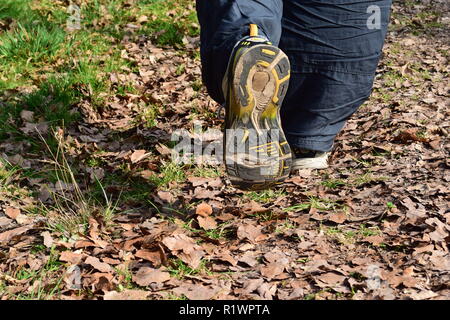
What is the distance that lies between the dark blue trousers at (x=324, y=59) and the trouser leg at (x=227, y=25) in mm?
45

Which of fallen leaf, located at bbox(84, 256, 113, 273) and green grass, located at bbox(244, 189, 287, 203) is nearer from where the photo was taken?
fallen leaf, located at bbox(84, 256, 113, 273)

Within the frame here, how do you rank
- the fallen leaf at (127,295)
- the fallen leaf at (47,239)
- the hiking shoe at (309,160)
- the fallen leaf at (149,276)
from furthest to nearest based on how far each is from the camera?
the hiking shoe at (309,160), the fallen leaf at (47,239), the fallen leaf at (149,276), the fallen leaf at (127,295)

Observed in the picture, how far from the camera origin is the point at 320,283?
2.50 m

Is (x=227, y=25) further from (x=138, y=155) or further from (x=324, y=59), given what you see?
(x=138, y=155)

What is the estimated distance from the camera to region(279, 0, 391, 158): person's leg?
3371mm

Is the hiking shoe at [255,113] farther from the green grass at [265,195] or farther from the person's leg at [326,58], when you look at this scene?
the person's leg at [326,58]

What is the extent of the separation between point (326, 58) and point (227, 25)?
2.79ft

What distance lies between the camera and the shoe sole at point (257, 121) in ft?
8.67

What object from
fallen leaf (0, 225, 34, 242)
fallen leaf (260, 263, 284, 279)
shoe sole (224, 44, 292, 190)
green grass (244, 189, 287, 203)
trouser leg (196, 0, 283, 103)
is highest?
trouser leg (196, 0, 283, 103)

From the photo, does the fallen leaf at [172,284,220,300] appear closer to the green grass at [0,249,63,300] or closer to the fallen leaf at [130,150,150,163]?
the green grass at [0,249,63,300]

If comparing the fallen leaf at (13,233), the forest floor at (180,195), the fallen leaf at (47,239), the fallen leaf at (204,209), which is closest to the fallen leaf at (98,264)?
the forest floor at (180,195)

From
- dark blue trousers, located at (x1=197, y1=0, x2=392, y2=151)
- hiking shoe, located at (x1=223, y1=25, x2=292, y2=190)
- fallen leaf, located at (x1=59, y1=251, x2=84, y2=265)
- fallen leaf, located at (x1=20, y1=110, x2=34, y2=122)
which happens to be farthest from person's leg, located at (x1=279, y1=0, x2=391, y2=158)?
fallen leaf, located at (x1=20, y1=110, x2=34, y2=122)

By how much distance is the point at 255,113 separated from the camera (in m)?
2.76

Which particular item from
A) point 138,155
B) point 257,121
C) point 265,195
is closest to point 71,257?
point 257,121
